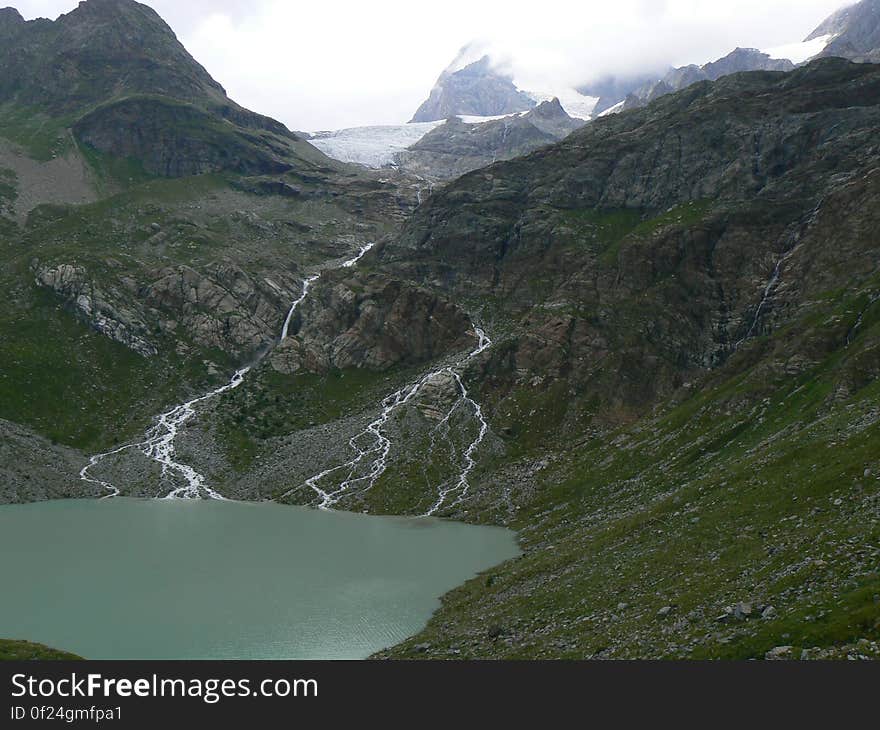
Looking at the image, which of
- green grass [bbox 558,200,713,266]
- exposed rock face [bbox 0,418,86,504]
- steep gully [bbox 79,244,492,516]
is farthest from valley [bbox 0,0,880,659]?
green grass [bbox 558,200,713,266]

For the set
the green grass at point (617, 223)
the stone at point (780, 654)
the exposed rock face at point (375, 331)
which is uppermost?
the green grass at point (617, 223)

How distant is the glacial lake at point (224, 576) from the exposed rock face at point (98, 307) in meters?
66.2

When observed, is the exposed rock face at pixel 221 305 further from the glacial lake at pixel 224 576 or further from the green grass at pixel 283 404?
the glacial lake at pixel 224 576

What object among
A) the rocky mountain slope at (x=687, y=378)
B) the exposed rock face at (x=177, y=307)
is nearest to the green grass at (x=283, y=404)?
the exposed rock face at (x=177, y=307)

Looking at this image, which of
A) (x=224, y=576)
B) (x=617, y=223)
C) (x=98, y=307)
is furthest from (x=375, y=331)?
(x=224, y=576)

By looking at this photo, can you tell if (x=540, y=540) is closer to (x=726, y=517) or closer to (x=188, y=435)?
(x=726, y=517)

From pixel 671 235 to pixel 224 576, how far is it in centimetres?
11778

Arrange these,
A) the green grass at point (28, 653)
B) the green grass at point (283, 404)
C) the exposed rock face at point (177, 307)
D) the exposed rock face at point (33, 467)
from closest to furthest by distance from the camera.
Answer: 1. the green grass at point (28, 653)
2. the exposed rock face at point (33, 467)
3. the green grass at point (283, 404)
4. the exposed rock face at point (177, 307)

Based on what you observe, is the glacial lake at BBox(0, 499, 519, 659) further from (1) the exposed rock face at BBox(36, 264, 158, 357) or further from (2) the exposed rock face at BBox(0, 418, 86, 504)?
(1) the exposed rock face at BBox(36, 264, 158, 357)

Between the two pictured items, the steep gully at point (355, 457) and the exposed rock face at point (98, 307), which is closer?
the steep gully at point (355, 457)

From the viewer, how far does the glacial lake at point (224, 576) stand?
176 ft

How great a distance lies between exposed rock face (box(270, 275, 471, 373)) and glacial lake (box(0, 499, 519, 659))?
5605 cm

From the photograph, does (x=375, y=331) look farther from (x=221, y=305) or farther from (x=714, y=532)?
(x=714, y=532)

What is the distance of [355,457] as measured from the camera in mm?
119438
